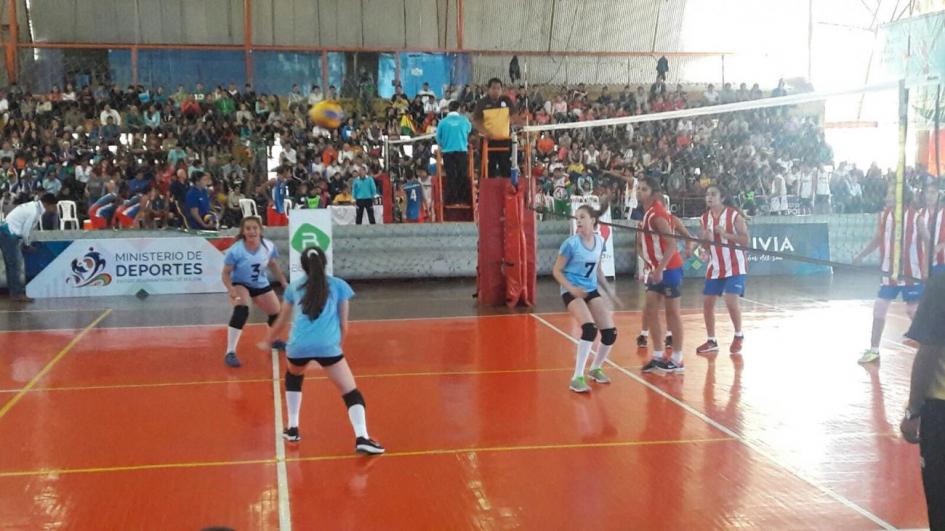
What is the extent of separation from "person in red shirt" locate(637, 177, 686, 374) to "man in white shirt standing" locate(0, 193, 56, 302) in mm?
11665

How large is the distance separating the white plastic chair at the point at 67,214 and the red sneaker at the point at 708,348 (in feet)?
51.2

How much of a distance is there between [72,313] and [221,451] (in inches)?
360

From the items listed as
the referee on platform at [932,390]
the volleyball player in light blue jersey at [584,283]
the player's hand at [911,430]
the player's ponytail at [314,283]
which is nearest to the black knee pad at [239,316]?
the volleyball player in light blue jersey at [584,283]

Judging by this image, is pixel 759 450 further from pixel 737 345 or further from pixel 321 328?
pixel 737 345

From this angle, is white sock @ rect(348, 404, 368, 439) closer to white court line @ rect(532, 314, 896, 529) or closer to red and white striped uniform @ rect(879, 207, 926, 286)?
white court line @ rect(532, 314, 896, 529)

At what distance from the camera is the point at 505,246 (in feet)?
50.0

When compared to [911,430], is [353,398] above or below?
below

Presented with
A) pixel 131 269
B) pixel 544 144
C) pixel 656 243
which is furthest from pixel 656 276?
pixel 544 144

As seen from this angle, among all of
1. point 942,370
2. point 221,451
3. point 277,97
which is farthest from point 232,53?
point 942,370

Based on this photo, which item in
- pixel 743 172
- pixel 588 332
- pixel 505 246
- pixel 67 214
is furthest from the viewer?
pixel 743 172

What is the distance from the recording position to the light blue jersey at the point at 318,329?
689 cm

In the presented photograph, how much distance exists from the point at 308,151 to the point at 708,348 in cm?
1661

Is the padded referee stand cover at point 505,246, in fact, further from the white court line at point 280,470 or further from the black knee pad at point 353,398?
the black knee pad at point 353,398

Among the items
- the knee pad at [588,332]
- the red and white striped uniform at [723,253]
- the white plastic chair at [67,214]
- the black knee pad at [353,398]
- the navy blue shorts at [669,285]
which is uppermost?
the white plastic chair at [67,214]
